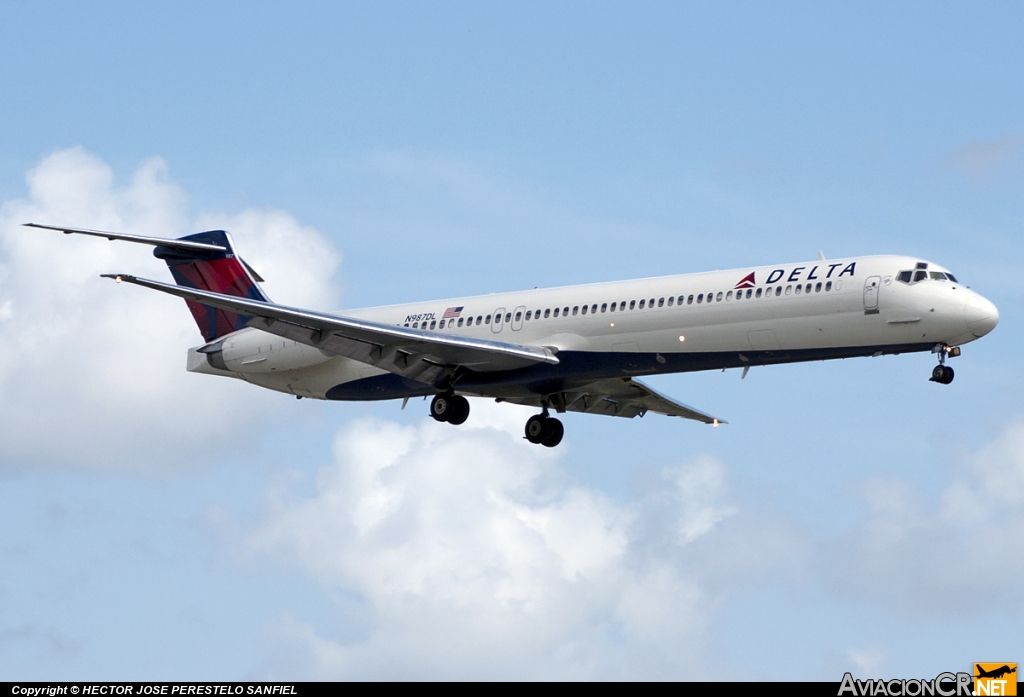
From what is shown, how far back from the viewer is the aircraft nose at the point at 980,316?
35.2 meters

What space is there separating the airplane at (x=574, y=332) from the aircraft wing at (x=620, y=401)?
6 cm

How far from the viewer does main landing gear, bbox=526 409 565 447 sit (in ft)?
144

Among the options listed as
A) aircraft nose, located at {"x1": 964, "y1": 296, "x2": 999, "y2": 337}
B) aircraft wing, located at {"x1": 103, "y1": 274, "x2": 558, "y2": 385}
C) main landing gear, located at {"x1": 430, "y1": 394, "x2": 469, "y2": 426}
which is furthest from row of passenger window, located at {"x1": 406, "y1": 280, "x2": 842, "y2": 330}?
aircraft nose, located at {"x1": 964, "y1": 296, "x2": 999, "y2": 337}

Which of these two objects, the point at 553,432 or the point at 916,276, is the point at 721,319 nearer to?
the point at 916,276

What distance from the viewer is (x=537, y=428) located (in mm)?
44062

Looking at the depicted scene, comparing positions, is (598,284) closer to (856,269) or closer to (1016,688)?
(856,269)

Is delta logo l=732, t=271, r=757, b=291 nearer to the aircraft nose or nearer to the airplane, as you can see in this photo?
the airplane

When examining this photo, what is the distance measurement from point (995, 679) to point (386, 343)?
17.7 metres

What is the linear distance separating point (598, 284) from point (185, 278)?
13445mm

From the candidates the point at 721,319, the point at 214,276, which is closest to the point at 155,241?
the point at 214,276

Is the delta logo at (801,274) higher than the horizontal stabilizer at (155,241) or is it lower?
Answer: lower

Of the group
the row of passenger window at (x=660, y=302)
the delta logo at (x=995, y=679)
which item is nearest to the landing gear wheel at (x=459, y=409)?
the row of passenger window at (x=660, y=302)

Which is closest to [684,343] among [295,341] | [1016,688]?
[295,341]

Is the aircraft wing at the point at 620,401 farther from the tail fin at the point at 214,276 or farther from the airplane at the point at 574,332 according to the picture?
the tail fin at the point at 214,276
